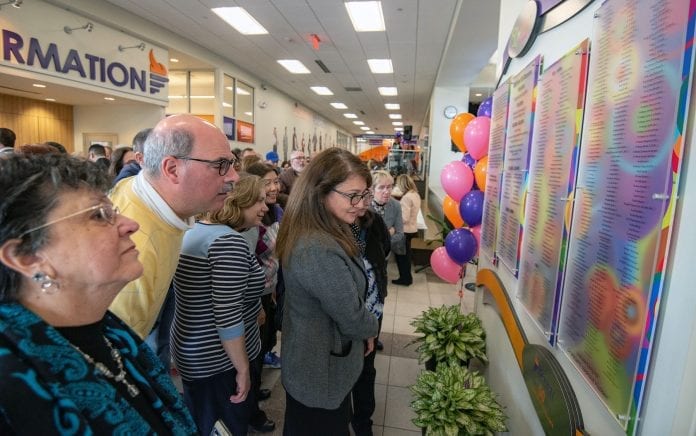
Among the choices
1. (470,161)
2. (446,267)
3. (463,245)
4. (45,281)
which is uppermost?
(470,161)

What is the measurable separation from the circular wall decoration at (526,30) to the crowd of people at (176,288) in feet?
3.45

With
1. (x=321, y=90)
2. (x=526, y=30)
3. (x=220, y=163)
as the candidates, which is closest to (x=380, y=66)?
(x=321, y=90)

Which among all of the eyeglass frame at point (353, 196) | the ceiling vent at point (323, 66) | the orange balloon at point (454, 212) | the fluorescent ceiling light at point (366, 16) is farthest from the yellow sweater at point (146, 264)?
the ceiling vent at point (323, 66)

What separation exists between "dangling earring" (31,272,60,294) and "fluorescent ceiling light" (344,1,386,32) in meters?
4.91

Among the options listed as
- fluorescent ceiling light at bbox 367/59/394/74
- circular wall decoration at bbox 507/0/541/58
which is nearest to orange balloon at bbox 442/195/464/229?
circular wall decoration at bbox 507/0/541/58

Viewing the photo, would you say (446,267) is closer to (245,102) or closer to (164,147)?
(164,147)

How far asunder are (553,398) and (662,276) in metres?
0.66

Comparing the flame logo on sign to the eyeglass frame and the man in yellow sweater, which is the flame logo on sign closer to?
the man in yellow sweater

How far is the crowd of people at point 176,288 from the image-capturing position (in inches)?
24.9

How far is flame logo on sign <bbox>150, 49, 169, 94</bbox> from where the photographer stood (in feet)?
19.2

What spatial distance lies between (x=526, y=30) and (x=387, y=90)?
9.03 m

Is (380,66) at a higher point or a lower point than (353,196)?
higher

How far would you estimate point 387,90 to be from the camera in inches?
410

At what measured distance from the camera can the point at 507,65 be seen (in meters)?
2.32
